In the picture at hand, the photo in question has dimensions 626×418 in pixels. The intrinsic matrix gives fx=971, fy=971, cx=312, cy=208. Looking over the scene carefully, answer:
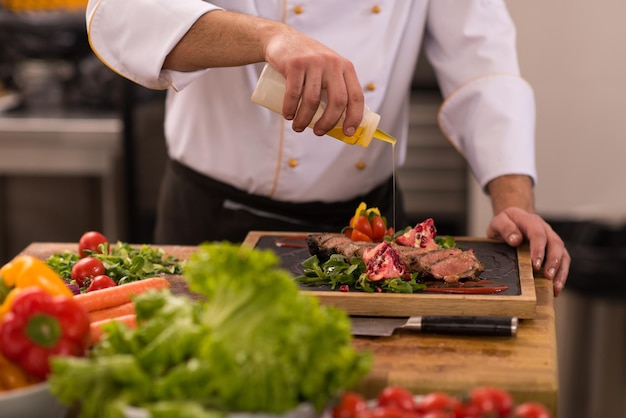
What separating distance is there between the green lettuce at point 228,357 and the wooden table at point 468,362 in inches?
9.2

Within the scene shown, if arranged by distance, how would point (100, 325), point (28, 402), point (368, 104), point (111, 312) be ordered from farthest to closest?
1. point (368, 104)
2. point (111, 312)
3. point (100, 325)
4. point (28, 402)

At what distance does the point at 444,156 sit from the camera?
4168 mm

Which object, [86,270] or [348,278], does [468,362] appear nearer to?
[348,278]

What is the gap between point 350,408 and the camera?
3.90 ft

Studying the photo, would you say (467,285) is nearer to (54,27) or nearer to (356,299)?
(356,299)

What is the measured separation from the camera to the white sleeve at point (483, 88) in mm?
2377

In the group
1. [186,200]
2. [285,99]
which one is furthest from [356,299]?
[186,200]

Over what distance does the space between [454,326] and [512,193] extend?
0.76 meters

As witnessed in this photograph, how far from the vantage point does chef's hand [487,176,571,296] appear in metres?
2.03

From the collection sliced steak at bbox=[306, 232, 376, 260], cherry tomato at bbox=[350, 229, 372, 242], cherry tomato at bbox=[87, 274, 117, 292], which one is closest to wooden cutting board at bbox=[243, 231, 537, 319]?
sliced steak at bbox=[306, 232, 376, 260]

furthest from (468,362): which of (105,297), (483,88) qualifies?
(483,88)

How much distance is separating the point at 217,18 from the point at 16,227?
2373 millimetres

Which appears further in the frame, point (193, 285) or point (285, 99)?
point (285, 99)

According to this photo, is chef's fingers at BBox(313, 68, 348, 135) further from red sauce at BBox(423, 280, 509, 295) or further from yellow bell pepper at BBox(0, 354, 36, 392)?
yellow bell pepper at BBox(0, 354, 36, 392)
